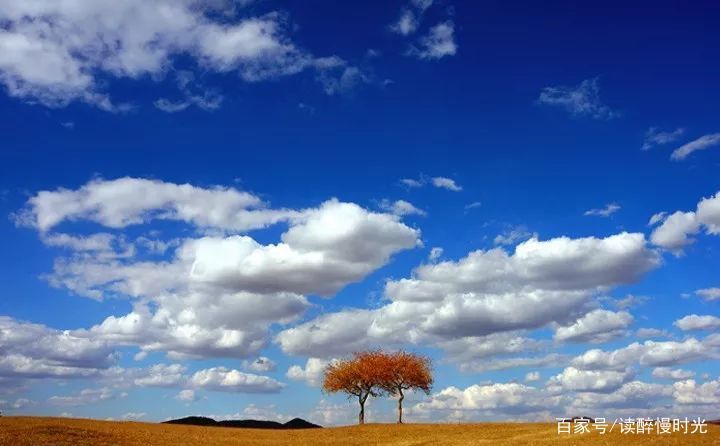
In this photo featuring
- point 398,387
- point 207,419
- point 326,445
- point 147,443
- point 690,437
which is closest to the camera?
point 690,437

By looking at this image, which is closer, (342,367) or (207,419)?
(342,367)

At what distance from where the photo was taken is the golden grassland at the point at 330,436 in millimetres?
52438

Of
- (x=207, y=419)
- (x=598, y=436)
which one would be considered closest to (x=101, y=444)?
(x=598, y=436)

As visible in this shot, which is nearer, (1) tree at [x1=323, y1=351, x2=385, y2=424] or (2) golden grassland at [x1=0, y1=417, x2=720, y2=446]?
(2) golden grassland at [x1=0, y1=417, x2=720, y2=446]

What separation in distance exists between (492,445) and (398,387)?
4294 cm

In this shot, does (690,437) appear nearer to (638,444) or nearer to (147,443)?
(638,444)

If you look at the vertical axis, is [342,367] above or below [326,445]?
above

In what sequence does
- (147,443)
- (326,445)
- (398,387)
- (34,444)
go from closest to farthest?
1. (34,444)
2. (147,443)
3. (326,445)
4. (398,387)

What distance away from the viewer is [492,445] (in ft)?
188

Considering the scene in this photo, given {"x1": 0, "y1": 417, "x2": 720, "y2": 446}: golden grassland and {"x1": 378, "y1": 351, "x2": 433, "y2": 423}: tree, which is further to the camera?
{"x1": 378, "y1": 351, "x2": 433, "y2": 423}: tree

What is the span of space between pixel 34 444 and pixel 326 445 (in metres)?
26.9

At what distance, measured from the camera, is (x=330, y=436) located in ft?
244

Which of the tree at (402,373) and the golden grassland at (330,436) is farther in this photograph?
the tree at (402,373)

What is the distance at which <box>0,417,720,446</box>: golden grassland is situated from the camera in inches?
2064
